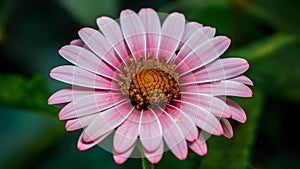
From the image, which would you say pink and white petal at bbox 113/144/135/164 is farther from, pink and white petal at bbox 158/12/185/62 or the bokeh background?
the bokeh background

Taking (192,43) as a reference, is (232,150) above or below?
below

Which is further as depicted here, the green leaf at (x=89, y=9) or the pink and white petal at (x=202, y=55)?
the green leaf at (x=89, y=9)

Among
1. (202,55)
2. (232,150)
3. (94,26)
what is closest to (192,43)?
(202,55)

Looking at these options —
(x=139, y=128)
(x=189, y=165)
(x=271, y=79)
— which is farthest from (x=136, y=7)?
(x=139, y=128)

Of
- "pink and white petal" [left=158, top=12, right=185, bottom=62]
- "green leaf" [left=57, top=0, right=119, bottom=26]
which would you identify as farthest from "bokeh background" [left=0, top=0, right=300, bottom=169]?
"pink and white petal" [left=158, top=12, right=185, bottom=62]

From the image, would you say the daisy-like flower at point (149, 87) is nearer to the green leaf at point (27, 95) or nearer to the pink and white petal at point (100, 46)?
the pink and white petal at point (100, 46)

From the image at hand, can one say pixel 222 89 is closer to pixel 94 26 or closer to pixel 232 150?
pixel 232 150

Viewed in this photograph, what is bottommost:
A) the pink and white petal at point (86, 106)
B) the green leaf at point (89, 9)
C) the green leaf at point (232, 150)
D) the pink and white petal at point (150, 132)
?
the green leaf at point (232, 150)

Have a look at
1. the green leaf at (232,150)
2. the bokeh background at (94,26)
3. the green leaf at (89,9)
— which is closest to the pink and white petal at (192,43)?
the green leaf at (232,150)
